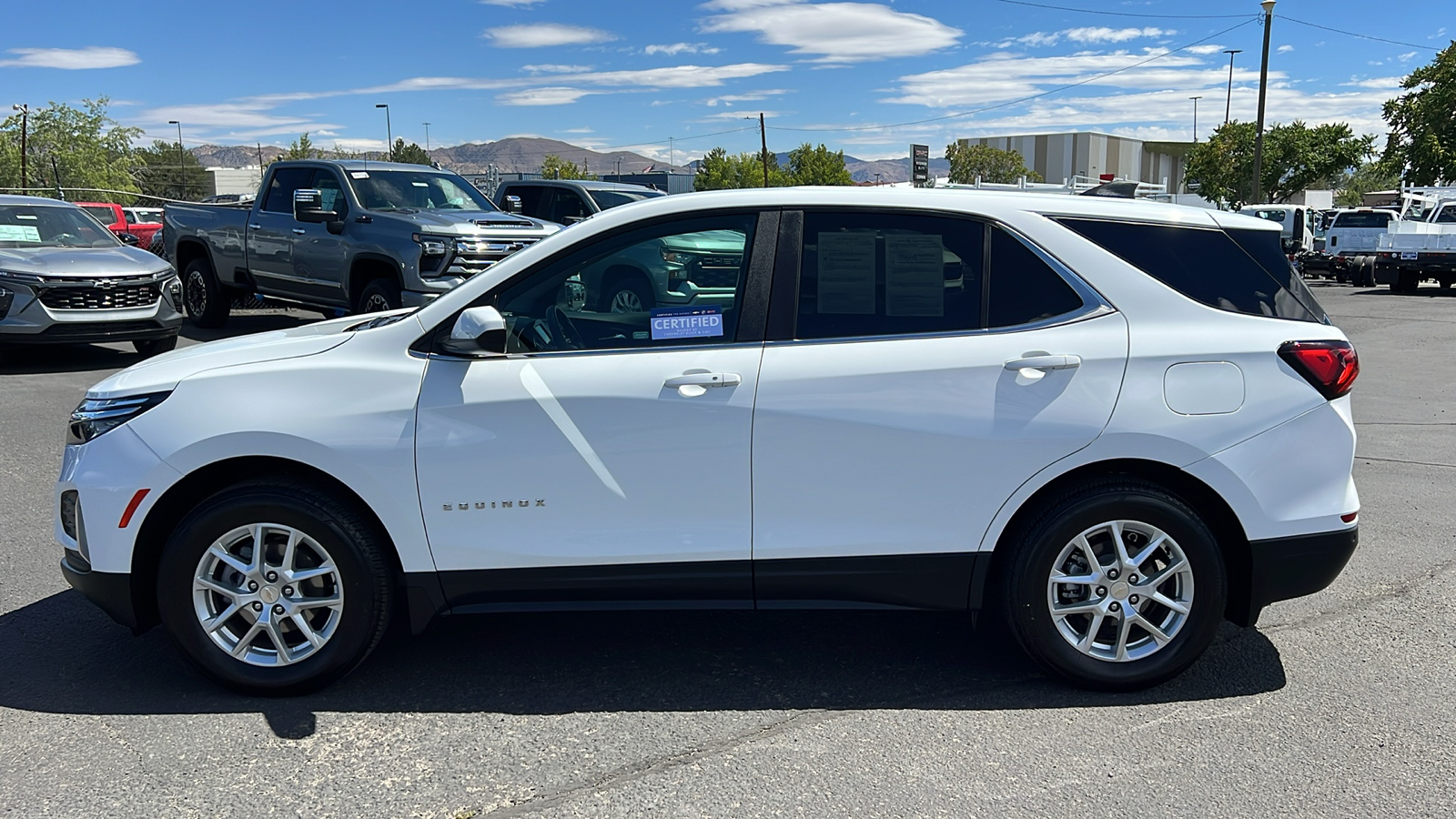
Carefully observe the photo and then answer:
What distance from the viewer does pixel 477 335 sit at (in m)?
3.65

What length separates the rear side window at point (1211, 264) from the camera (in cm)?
387

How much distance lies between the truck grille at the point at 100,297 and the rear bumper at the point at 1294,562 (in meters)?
11.1

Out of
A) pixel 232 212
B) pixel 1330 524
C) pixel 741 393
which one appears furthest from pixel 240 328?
pixel 1330 524

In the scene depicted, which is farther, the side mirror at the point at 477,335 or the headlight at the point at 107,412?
the headlight at the point at 107,412

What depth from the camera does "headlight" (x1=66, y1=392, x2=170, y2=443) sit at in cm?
384

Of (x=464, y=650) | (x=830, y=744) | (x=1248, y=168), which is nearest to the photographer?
(x=830, y=744)

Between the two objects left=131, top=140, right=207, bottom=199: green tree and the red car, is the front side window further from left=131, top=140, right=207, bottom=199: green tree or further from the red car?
left=131, top=140, right=207, bottom=199: green tree

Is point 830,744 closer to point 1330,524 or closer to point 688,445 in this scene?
point 688,445

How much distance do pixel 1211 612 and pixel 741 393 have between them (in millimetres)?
1732

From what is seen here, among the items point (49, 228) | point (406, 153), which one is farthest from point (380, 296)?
point (406, 153)

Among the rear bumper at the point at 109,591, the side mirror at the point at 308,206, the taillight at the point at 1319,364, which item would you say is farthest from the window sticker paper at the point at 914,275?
the side mirror at the point at 308,206

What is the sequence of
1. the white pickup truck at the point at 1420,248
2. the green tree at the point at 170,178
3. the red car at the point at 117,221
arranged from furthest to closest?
the green tree at the point at 170,178, the white pickup truck at the point at 1420,248, the red car at the point at 117,221

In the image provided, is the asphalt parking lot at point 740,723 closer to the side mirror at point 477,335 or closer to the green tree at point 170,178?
the side mirror at point 477,335

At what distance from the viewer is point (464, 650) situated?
14.2 feet
